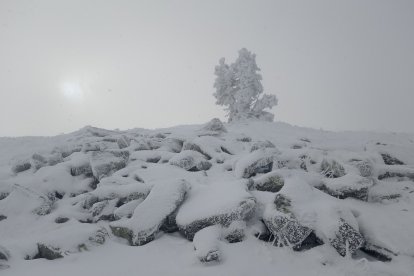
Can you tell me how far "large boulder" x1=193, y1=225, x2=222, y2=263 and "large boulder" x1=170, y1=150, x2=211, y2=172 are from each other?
398 cm

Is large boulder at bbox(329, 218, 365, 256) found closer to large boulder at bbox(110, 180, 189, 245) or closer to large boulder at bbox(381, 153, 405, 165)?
large boulder at bbox(110, 180, 189, 245)

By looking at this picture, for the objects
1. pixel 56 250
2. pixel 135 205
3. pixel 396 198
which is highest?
pixel 396 198

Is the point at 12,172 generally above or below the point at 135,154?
below

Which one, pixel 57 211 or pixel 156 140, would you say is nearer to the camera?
pixel 57 211

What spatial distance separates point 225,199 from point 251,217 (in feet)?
2.24

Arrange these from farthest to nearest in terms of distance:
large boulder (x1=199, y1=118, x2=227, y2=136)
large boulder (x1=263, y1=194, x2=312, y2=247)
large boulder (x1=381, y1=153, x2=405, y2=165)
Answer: large boulder (x1=199, y1=118, x2=227, y2=136), large boulder (x1=381, y1=153, x2=405, y2=165), large boulder (x1=263, y1=194, x2=312, y2=247)

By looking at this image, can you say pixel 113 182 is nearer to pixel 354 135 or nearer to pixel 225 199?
pixel 225 199

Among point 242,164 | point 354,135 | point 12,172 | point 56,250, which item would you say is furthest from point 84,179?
point 354,135

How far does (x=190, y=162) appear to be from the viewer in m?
11.1

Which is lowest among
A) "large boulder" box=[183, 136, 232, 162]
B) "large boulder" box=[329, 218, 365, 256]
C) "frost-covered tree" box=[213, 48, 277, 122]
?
"large boulder" box=[329, 218, 365, 256]

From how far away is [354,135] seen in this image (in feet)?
62.7

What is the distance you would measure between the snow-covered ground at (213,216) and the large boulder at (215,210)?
24 millimetres

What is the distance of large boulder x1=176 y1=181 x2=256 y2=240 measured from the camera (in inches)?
286

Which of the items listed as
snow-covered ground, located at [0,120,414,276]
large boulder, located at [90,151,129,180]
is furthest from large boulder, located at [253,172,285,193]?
large boulder, located at [90,151,129,180]
